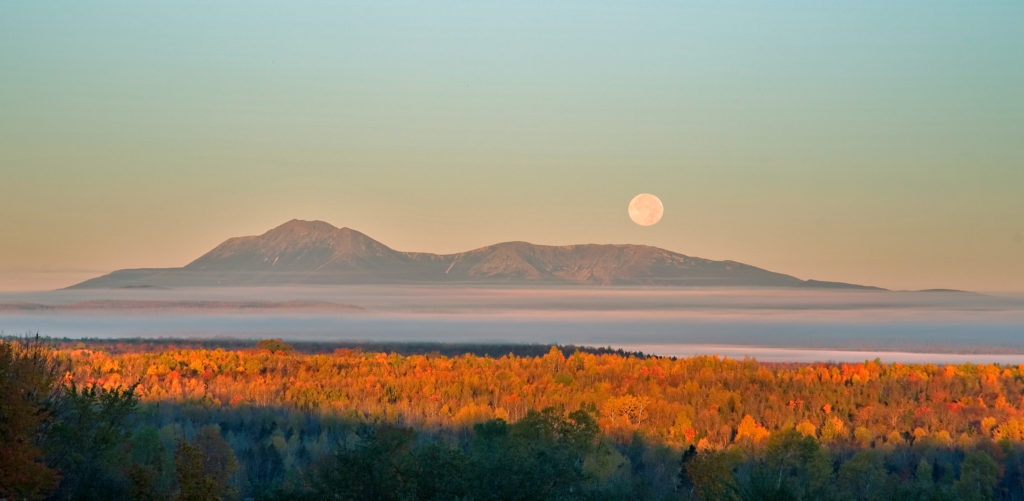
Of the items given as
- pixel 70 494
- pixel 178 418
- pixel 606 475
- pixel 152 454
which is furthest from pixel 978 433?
pixel 70 494

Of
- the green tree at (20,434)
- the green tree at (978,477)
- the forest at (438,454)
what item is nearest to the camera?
the green tree at (20,434)

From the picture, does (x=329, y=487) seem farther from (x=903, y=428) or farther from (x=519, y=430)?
(x=903, y=428)

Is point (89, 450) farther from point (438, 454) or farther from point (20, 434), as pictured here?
point (438, 454)

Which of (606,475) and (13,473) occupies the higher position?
(13,473)

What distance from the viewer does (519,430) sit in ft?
385

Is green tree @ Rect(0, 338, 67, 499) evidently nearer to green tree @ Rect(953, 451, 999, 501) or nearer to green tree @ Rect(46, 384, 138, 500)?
green tree @ Rect(46, 384, 138, 500)

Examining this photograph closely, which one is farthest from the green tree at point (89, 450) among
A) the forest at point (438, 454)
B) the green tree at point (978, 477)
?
the green tree at point (978, 477)

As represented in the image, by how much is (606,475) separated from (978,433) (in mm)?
105361

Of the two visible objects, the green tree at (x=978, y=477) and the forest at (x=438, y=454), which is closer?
the forest at (x=438, y=454)

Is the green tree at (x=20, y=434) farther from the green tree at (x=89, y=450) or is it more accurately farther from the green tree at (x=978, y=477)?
the green tree at (x=978, y=477)

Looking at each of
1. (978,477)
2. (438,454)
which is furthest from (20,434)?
(978,477)

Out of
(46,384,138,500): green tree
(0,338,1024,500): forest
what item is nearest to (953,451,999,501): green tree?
(0,338,1024,500): forest

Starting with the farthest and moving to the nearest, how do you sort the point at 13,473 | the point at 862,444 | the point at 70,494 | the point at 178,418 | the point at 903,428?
1. the point at 903,428
2. the point at 178,418
3. the point at 862,444
4. the point at 70,494
5. the point at 13,473

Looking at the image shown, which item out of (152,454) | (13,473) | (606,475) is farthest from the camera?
(606,475)
